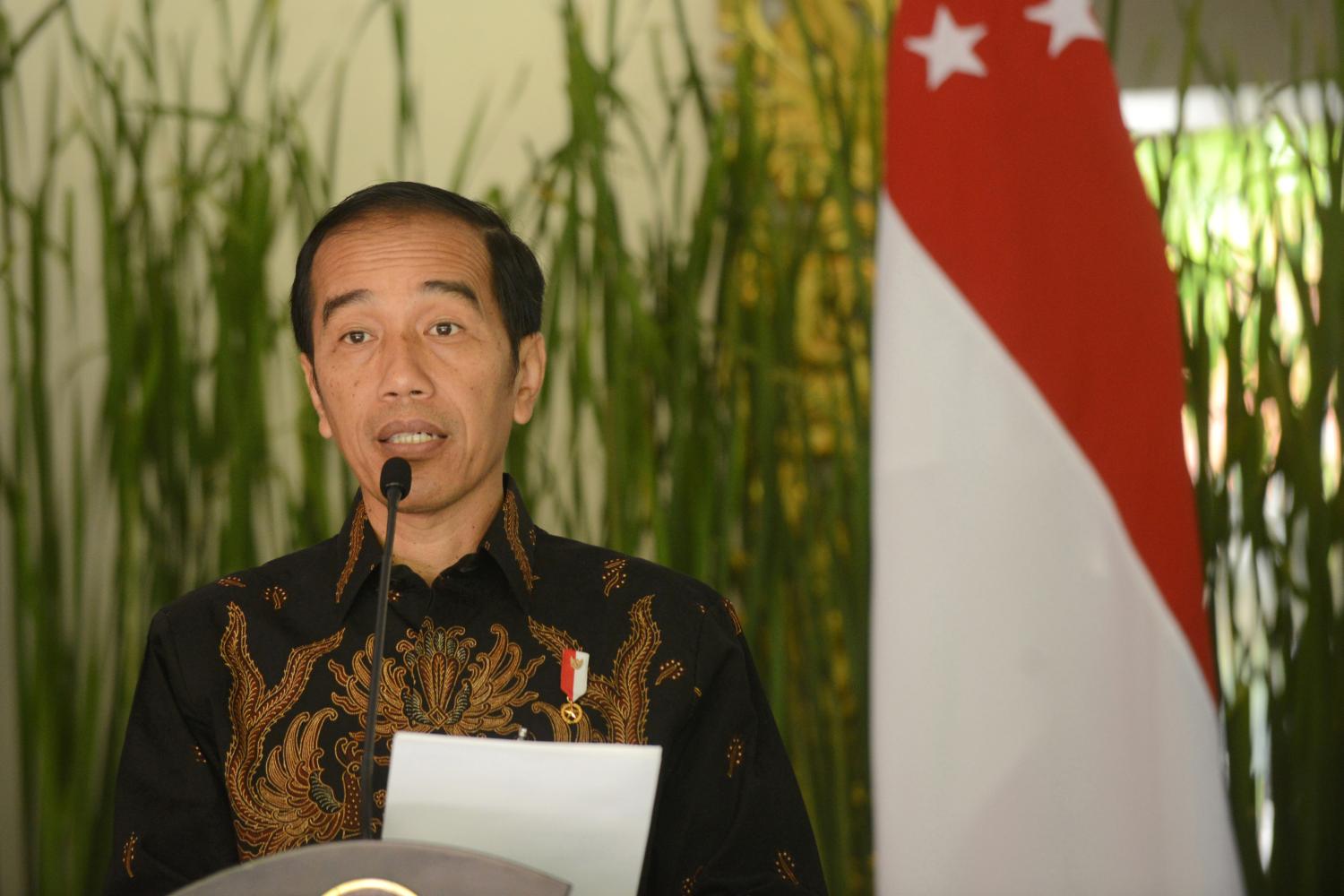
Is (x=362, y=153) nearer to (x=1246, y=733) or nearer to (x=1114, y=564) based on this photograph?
(x=1114, y=564)

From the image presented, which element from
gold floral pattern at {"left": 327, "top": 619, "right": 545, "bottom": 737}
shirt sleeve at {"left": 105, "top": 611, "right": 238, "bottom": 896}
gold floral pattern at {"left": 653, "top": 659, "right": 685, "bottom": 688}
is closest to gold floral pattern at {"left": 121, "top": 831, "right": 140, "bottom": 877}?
shirt sleeve at {"left": 105, "top": 611, "right": 238, "bottom": 896}

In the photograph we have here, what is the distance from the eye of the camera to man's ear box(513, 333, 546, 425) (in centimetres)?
126

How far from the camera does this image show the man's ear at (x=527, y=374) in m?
1.26

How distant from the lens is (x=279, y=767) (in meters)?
1.09

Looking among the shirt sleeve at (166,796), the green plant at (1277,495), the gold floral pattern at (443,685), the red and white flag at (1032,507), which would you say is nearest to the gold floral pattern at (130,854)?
the shirt sleeve at (166,796)

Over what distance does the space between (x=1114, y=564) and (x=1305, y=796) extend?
19.3 inches

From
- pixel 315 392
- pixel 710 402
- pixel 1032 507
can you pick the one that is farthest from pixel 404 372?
pixel 710 402

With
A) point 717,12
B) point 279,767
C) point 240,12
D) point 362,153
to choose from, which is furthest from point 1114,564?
point 240,12

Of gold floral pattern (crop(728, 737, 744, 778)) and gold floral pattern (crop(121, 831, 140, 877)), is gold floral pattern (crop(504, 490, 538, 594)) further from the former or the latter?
gold floral pattern (crop(121, 831, 140, 877))

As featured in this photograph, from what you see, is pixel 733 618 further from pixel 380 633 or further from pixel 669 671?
pixel 380 633

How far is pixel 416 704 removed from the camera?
1114 millimetres

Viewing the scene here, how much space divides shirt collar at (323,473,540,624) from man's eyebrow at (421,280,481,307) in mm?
182

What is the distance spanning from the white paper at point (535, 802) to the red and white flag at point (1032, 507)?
1.83ft

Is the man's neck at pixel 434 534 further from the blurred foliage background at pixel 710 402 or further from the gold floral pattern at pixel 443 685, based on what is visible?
the blurred foliage background at pixel 710 402
